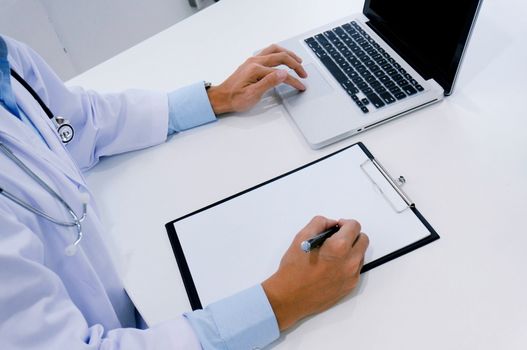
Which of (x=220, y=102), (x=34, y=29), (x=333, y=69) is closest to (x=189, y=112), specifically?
(x=220, y=102)

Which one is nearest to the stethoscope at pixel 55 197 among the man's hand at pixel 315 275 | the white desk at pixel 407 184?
the white desk at pixel 407 184

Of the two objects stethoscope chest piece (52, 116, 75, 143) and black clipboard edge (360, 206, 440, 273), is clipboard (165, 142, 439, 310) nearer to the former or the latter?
black clipboard edge (360, 206, 440, 273)

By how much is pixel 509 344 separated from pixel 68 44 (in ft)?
7.46

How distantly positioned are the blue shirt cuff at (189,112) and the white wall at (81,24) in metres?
1.44

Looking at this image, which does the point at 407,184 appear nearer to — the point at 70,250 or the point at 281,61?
the point at 281,61

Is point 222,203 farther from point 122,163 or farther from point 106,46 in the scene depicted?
point 106,46

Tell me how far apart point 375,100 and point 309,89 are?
5.6 inches

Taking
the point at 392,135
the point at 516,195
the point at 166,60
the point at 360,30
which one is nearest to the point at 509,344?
the point at 516,195

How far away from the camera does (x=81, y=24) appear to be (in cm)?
215

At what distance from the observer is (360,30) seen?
3.18 ft

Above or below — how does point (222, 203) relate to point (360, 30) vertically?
below

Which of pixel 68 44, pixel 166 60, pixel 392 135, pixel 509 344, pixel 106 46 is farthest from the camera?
pixel 106 46

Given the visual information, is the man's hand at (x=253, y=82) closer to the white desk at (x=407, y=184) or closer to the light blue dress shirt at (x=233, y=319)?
the white desk at (x=407, y=184)

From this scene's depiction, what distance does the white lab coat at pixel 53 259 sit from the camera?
0.46m
